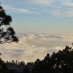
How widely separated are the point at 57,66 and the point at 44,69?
200cm

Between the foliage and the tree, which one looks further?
the foliage

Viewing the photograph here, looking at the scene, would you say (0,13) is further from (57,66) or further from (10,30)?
(57,66)

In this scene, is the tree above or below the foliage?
above

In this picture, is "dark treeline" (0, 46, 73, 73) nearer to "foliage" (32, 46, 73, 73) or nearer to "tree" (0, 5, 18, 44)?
"foliage" (32, 46, 73, 73)

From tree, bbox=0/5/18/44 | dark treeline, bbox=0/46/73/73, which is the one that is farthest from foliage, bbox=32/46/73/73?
tree, bbox=0/5/18/44

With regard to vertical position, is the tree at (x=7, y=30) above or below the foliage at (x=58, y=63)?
above

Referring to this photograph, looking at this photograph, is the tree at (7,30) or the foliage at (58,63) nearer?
the tree at (7,30)

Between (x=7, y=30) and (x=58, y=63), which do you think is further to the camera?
(x=58, y=63)

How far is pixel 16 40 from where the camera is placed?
1936 centimetres

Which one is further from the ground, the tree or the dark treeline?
the tree

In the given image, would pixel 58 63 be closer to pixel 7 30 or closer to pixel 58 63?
pixel 58 63

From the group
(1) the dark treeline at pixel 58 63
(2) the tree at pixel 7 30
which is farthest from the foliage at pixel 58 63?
(2) the tree at pixel 7 30

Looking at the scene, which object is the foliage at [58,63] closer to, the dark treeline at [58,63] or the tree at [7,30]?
the dark treeline at [58,63]

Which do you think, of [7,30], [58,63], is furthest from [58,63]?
[7,30]
